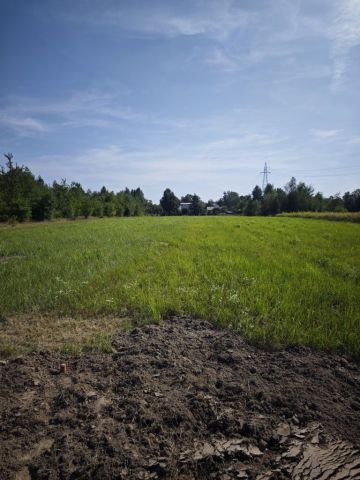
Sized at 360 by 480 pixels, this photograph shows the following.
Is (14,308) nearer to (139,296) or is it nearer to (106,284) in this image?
(106,284)

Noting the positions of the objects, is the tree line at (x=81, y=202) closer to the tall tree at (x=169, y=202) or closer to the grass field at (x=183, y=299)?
the tall tree at (x=169, y=202)

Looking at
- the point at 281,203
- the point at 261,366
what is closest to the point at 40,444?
the point at 261,366

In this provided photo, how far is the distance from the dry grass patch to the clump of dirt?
24cm

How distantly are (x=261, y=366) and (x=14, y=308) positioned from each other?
4.51 meters

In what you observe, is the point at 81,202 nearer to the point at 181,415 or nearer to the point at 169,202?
the point at 181,415

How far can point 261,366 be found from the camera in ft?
9.69

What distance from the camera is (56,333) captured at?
377 centimetres

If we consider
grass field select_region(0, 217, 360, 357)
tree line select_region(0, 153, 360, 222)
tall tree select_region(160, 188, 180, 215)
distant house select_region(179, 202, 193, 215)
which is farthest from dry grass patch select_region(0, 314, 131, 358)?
distant house select_region(179, 202, 193, 215)

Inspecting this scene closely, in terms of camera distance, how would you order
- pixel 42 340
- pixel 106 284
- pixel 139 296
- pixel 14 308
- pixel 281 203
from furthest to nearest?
pixel 281 203
pixel 106 284
pixel 139 296
pixel 14 308
pixel 42 340

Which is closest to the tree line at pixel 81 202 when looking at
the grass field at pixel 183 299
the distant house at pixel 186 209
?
the distant house at pixel 186 209

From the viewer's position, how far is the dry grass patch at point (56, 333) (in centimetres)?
335

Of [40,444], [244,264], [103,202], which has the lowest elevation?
[40,444]

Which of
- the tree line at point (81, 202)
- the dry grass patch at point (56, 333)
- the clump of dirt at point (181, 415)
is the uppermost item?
the tree line at point (81, 202)

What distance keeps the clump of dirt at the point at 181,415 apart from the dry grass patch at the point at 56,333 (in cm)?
24
